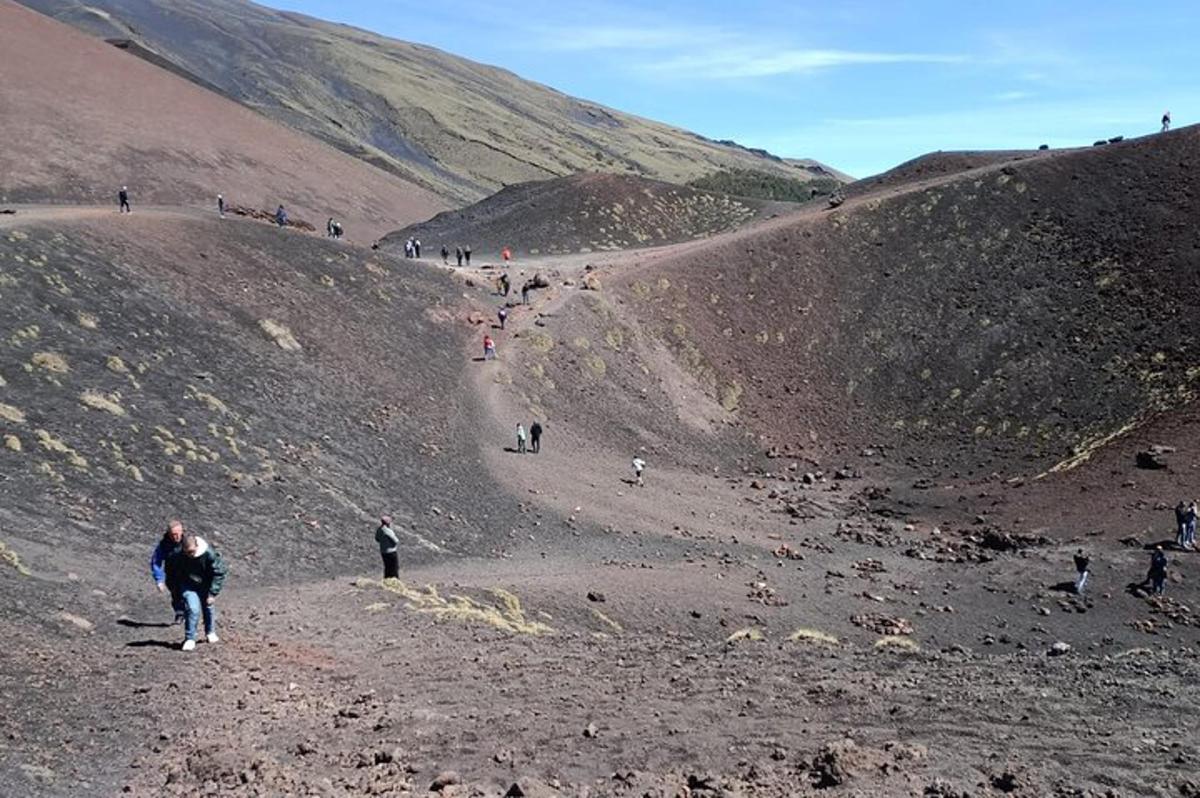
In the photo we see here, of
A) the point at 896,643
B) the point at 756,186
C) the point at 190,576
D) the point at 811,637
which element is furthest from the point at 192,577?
the point at 756,186

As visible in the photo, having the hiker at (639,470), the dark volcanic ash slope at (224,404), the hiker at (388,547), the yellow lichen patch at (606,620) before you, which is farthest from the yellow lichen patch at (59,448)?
the hiker at (639,470)

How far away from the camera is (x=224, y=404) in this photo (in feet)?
85.7

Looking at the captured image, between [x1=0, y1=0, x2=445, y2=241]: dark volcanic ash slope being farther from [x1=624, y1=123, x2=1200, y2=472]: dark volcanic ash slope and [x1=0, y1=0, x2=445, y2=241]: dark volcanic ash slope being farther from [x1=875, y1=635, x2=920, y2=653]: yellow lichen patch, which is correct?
[x1=875, y1=635, x2=920, y2=653]: yellow lichen patch

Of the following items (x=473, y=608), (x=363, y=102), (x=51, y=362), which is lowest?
(x=473, y=608)

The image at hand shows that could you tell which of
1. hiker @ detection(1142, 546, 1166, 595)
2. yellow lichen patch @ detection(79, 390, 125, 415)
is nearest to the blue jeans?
yellow lichen patch @ detection(79, 390, 125, 415)

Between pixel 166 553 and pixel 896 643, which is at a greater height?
pixel 166 553

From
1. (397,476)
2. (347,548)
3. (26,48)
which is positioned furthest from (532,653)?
(26,48)

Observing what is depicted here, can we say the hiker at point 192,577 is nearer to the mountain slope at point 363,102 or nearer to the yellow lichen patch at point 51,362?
the yellow lichen patch at point 51,362

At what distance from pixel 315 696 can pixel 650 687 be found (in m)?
4.61

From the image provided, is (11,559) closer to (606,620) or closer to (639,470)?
(606,620)

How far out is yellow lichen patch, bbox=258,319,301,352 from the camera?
3182 centimetres

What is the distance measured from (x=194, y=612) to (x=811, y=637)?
12604mm

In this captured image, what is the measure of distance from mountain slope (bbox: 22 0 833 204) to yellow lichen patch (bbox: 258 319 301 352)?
89908 millimetres

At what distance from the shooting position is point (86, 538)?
17.3 meters
